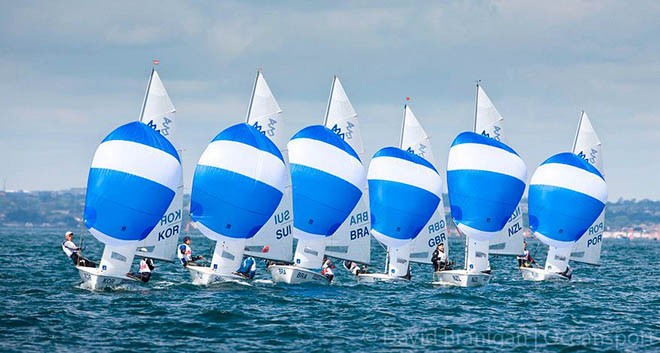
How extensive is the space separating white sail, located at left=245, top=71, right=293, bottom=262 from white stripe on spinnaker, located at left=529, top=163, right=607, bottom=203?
16232 millimetres

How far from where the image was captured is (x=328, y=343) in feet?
110

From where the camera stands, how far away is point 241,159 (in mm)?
45625

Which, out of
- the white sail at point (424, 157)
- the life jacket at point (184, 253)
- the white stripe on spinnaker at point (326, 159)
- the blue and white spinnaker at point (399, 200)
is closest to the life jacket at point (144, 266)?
the life jacket at point (184, 253)

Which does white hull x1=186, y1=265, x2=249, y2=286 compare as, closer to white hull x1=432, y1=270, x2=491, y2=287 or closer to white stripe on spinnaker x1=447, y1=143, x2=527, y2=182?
white hull x1=432, y1=270, x2=491, y2=287

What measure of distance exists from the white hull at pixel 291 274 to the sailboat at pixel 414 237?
4.57m

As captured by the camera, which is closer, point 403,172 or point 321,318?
point 321,318

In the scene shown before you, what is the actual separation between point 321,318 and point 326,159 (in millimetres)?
12064

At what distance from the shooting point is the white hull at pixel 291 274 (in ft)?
159

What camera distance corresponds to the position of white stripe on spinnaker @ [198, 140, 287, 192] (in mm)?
45531

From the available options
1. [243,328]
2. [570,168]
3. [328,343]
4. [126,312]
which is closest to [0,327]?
[126,312]

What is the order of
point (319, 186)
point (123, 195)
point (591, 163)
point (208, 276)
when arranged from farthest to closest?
point (591, 163) → point (319, 186) → point (208, 276) → point (123, 195)

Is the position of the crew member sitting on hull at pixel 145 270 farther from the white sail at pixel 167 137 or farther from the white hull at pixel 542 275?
the white hull at pixel 542 275

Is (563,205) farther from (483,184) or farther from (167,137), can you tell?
(167,137)

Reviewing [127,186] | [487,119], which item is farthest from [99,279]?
[487,119]
